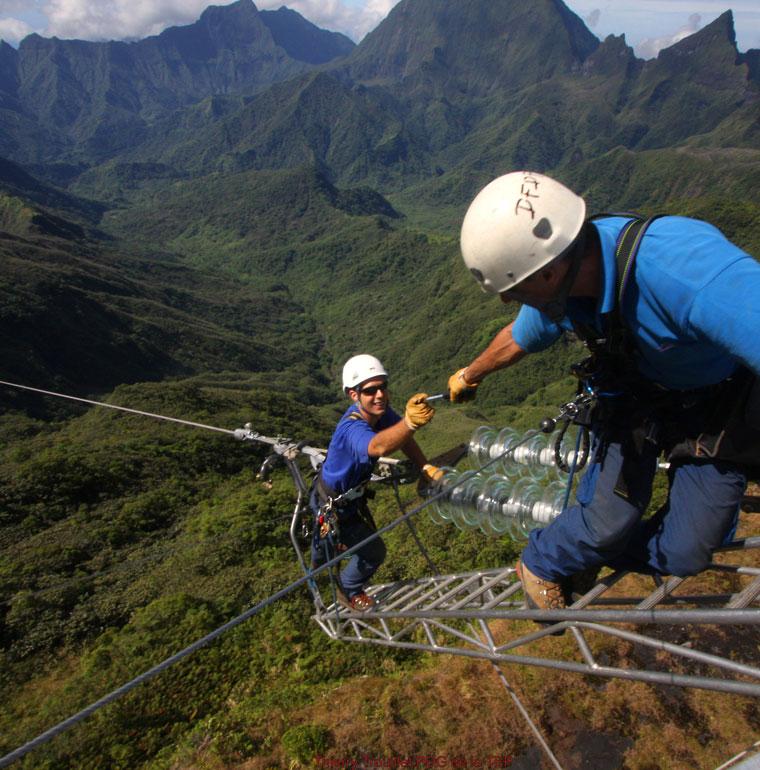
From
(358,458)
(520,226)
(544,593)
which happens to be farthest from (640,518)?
(358,458)

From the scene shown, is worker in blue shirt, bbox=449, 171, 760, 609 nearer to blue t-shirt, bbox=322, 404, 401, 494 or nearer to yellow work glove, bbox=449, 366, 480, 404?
yellow work glove, bbox=449, 366, 480, 404

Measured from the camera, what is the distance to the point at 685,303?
2.57 meters

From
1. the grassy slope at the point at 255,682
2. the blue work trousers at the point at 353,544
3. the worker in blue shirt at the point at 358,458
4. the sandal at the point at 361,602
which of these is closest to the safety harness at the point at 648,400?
the worker in blue shirt at the point at 358,458

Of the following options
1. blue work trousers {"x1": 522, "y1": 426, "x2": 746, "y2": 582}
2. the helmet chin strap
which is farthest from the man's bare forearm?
the helmet chin strap

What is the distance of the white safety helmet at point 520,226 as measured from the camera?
3.05 meters

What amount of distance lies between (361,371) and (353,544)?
241cm

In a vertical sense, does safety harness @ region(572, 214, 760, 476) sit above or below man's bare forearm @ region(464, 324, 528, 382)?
below

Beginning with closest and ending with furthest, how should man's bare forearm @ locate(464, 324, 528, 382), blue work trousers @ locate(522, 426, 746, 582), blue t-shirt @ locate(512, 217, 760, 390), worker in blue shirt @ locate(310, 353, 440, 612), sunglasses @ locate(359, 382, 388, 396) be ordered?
blue t-shirt @ locate(512, 217, 760, 390) < blue work trousers @ locate(522, 426, 746, 582) < man's bare forearm @ locate(464, 324, 528, 382) < worker in blue shirt @ locate(310, 353, 440, 612) < sunglasses @ locate(359, 382, 388, 396)

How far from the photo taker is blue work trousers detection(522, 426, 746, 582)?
341 centimetres

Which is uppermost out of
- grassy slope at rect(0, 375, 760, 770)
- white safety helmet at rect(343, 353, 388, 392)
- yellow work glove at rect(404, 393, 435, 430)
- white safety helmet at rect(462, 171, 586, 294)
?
white safety helmet at rect(343, 353, 388, 392)

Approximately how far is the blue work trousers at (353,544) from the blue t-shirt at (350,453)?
2.14 feet

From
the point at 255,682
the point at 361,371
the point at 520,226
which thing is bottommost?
the point at 255,682

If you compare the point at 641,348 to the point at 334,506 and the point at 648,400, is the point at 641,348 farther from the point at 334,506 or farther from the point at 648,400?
the point at 334,506

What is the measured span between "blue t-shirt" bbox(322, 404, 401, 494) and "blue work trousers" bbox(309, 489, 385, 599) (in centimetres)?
65
